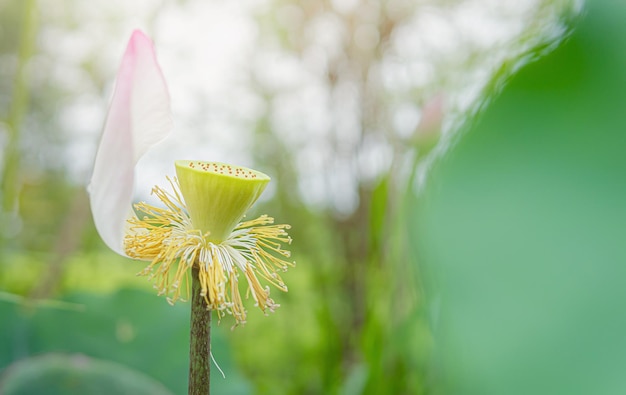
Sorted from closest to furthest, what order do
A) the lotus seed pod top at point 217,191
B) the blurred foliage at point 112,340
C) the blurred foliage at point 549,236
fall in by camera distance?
1. the blurred foliage at point 549,236
2. the lotus seed pod top at point 217,191
3. the blurred foliage at point 112,340

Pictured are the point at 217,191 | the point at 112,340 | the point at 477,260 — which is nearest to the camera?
the point at 477,260

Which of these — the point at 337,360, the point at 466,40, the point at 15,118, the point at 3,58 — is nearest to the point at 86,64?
the point at 3,58

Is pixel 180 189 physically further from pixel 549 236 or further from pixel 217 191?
pixel 549 236

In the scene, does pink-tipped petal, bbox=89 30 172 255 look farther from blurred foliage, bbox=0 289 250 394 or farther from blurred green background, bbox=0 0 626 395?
blurred foliage, bbox=0 289 250 394

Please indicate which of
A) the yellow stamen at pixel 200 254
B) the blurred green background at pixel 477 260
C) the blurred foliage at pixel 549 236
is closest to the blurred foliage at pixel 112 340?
the blurred green background at pixel 477 260

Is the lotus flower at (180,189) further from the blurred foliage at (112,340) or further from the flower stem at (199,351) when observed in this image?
the blurred foliage at (112,340)

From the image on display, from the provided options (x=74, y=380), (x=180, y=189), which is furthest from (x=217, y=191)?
(x=74, y=380)

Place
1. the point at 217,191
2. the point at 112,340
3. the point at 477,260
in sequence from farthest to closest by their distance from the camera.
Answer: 1. the point at 112,340
2. the point at 217,191
3. the point at 477,260
